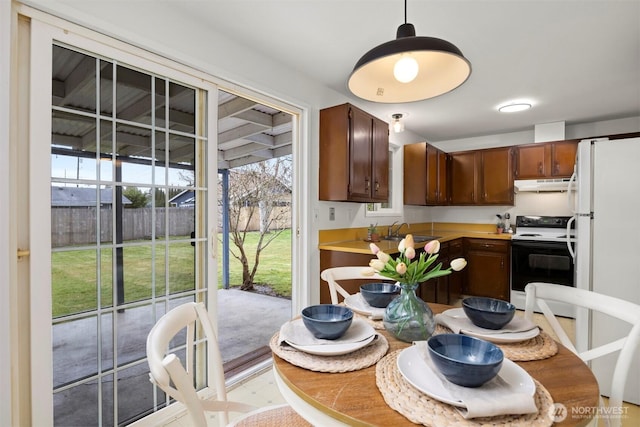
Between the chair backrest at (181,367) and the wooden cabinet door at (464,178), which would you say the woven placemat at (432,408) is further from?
the wooden cabinet door at (464,178)

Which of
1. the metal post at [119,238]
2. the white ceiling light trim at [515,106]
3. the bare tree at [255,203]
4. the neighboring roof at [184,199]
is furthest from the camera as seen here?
the bare tree at [255,203]

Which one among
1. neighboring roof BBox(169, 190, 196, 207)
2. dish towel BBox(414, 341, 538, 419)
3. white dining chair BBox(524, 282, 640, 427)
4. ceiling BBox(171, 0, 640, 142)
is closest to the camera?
dish towel BBox(414, 341, 538, 419)

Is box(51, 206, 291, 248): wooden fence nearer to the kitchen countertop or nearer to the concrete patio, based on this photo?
the concrete patio

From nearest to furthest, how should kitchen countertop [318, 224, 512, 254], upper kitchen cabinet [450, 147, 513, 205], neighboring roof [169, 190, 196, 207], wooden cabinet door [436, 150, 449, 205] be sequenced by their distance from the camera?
neighboring roof [169, 190, 196, 207], kitchen countertop [318, 224, 512, 254], upper kitchen cabinet [450, 147, 513, 205], wooden cabinet door [436, 150, 449, 205]

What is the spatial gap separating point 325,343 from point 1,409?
1403 millimetres

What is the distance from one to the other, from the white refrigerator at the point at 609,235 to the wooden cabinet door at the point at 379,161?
5.24ft

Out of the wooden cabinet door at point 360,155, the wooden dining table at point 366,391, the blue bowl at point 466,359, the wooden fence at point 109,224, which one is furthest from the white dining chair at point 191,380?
the wooden cabinet door at point 360,155

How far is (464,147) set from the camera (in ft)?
16.2

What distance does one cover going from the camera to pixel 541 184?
13.0 feet

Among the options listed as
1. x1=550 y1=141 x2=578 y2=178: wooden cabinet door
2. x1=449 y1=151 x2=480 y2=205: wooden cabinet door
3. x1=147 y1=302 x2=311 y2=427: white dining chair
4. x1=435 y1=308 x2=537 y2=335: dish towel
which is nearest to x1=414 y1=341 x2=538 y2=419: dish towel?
x1=435 y1=308 x2=537 y2=335: dish towel

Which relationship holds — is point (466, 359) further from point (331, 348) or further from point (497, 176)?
point (497, 176)

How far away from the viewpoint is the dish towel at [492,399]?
674mm

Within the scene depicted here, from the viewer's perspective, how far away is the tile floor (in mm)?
1848

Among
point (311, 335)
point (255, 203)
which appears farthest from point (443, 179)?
point (311, 335)
